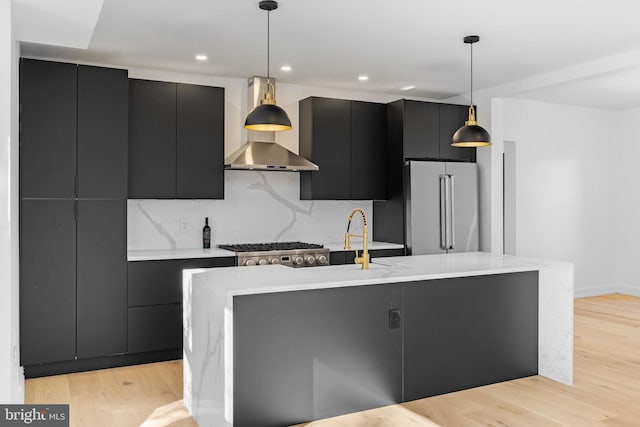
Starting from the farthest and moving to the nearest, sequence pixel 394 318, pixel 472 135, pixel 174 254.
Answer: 1. pixel 174 254
2. pixel 472 135
3. pixel 394 318

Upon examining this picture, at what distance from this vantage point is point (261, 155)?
513 centimetres

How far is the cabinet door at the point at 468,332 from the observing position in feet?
11.8

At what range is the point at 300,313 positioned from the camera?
3195 millimetres

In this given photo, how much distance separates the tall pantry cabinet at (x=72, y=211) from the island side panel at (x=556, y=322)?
3261mm

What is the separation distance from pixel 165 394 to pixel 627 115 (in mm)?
6972

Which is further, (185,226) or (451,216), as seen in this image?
(451,216)

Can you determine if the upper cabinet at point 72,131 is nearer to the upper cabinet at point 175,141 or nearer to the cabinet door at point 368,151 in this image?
the upper cabinet at point 175,141

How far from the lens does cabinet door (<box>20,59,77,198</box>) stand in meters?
4.14

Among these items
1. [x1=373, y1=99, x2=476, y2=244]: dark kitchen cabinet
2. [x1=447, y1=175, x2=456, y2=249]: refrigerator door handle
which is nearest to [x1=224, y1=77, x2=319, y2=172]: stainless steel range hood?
[x1=373, y1=99, x2=476, y2=244]: dark kitchen cabinet

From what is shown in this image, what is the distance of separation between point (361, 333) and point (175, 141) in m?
2.57

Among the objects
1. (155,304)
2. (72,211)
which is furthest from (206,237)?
(72,211)

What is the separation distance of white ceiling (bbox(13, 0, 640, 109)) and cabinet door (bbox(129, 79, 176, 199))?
306 mm

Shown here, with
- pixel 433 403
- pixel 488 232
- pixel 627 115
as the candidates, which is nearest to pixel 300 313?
pixel 433 403

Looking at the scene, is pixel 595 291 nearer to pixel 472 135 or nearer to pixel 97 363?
pixel 472 135
